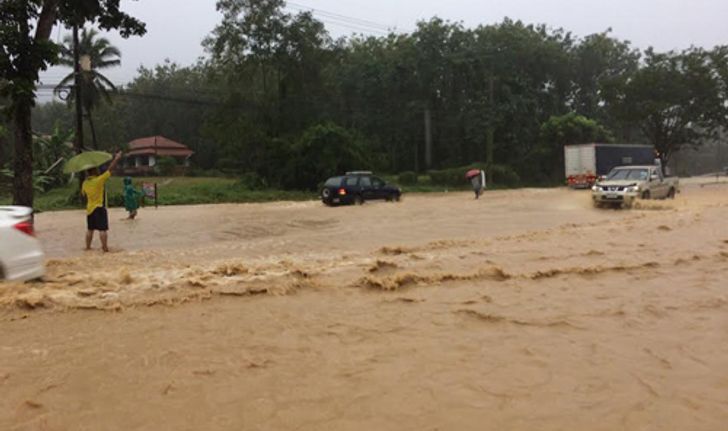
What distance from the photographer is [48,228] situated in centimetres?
1795

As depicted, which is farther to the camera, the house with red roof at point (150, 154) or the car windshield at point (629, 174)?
the house with red roof at point (150, 154)

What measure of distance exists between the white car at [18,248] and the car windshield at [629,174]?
19.2 metres

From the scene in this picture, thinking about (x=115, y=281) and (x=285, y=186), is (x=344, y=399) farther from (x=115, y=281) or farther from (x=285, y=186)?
(x=285, y=186)

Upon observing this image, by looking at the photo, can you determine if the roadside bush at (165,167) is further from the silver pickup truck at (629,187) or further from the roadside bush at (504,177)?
the silver pickup truck at (629,187)

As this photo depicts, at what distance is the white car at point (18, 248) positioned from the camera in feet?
22.8

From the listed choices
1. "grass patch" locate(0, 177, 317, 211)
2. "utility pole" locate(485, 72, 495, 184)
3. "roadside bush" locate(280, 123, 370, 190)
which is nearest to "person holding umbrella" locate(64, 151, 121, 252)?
"grass patch" locate(0, 177, 317, 211)

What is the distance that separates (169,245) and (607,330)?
31.3 ft

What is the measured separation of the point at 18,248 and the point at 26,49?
677 centimetres

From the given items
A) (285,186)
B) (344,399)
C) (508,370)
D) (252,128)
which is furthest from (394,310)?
(252,128)

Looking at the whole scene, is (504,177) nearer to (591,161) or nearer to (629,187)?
(591,161)

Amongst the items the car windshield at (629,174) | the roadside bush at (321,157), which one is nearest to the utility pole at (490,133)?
the roadside bush at (321,157)

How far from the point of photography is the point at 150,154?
62406 millimetres

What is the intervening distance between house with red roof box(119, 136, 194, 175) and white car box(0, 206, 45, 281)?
52.4 metres

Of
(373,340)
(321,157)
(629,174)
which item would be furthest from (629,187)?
(321,157)
